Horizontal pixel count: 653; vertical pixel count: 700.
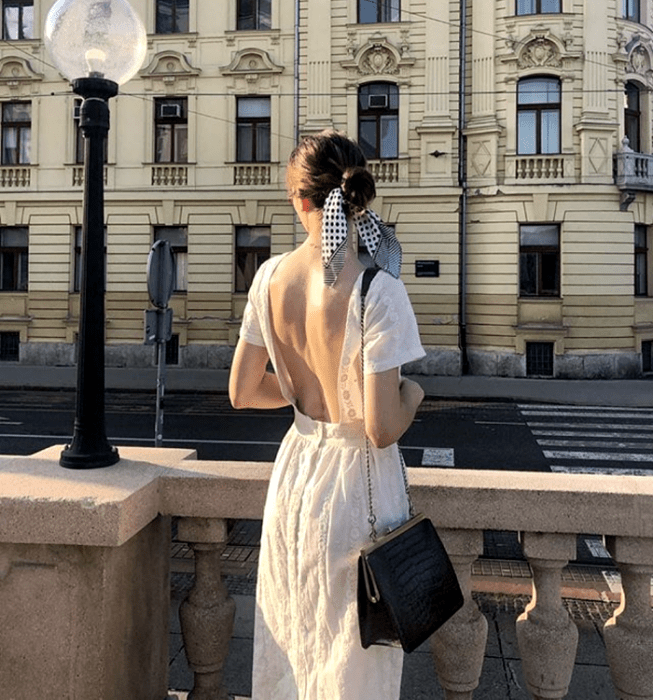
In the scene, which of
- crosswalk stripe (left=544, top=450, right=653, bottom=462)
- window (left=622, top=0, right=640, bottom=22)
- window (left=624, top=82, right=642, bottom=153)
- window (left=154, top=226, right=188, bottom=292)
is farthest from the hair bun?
A: window (left=622, top=0, right=640, bottom=22)

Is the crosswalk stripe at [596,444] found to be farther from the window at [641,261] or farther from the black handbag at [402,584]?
the window at [641,261]

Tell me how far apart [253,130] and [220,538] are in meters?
19.4

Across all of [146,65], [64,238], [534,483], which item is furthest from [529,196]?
[534,483]

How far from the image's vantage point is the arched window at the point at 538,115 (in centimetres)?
1847

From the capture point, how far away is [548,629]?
2.15m

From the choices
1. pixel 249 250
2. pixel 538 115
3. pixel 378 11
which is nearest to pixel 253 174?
pixel 249 250

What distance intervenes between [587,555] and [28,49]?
21744mm

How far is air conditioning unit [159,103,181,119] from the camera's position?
66.0 ft

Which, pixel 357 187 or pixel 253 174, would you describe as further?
pixel 253 174

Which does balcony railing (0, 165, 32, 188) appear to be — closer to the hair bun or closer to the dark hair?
the dark hair

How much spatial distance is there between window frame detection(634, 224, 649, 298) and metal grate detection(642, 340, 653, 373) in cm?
140

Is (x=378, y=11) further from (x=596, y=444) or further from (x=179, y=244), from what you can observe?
(x=596, y=444)

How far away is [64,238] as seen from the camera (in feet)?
68.2

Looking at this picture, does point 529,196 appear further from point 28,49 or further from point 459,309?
point 28,49
